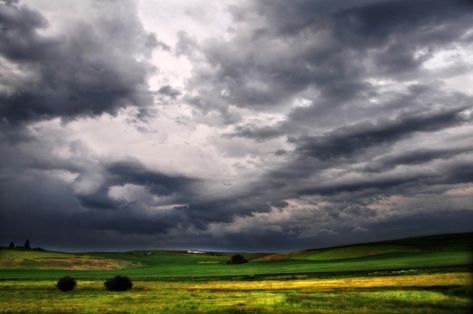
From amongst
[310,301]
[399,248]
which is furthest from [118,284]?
[399,248]

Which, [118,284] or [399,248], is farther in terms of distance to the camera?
[399,248]

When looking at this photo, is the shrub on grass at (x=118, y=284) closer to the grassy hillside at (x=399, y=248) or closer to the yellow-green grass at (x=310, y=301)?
the yellow-green grass at (x=310, y=301)

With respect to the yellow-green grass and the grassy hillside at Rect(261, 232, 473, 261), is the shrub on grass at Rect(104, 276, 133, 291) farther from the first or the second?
the grassy hillside at Rect(261, 232, 473, 261)

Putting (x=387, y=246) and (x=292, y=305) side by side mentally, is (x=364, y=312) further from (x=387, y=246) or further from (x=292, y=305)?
(x=387, y=246)

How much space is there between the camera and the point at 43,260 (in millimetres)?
128125

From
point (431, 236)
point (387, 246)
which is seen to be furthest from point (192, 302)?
point (431, 236)

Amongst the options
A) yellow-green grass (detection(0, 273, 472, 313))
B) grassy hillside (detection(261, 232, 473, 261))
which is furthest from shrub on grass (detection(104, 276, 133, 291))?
grassy hillside (detection(261, 232, 473, 261))

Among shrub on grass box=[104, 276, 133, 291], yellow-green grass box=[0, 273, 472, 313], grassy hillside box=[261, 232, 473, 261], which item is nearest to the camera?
yellow-green grass box=[0, 273, 472, 313]

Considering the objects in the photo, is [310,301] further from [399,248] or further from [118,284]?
[399,248]

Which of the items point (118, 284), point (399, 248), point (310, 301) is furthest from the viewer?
point (399, 248)

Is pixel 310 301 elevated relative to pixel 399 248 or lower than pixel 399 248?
elevated

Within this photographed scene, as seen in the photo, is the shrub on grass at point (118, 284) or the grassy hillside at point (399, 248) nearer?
the shrub on grass at point (118, 284)

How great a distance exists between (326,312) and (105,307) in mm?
22892

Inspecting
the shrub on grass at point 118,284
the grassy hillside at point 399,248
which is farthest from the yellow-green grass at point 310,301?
the grassy hillside at point 399,248
